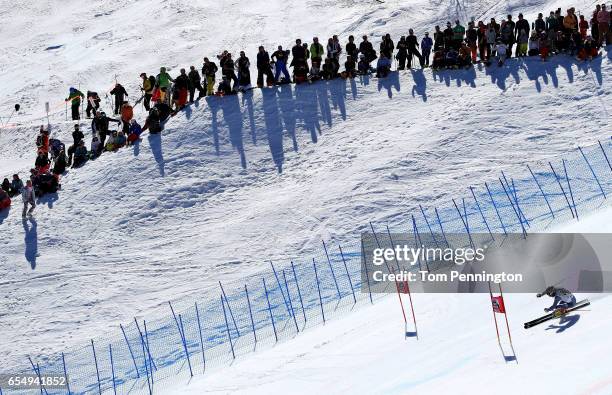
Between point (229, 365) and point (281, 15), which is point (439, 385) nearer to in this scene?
point (229, 365)

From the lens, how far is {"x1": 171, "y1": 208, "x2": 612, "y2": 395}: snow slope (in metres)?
18.6

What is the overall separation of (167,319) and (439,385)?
24.6 feet

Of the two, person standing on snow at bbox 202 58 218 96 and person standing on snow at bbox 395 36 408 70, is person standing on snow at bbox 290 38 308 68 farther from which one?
person standing on snow at bbox 395 36 408 70

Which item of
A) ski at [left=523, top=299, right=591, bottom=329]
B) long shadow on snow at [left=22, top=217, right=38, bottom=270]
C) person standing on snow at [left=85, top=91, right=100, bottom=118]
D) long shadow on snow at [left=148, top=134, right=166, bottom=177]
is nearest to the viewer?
ski at [left=523, top=299, right=591, bottom=329]

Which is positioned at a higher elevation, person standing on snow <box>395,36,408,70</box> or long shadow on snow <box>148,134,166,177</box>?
person standing on snow <box>395,36,408,70</box>

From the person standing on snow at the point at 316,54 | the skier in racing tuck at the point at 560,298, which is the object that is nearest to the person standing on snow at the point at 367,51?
the person standing on snow at the point at 316,54

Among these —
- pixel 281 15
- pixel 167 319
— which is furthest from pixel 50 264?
pixel 281 15

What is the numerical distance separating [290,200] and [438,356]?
862 cm

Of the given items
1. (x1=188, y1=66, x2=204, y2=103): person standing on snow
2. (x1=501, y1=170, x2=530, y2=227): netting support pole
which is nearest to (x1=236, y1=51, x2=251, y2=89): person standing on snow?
(x1=188, y1=66, x2=204, y2=103): person standing on snow

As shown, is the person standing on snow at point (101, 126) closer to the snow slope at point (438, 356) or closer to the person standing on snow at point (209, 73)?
the person standing on snow at point (209, 73)

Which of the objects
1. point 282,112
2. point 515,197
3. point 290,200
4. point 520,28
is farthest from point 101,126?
point 520,28

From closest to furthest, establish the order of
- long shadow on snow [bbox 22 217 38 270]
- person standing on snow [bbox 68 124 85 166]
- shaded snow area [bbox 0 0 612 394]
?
1. shaded snow area [bbox 0 0 612 394]
2. long shadow on snow [bbox 22 217 38 270]
3. person standing on snow [bbox 68 124 85 166]

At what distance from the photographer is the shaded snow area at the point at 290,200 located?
2216 cm

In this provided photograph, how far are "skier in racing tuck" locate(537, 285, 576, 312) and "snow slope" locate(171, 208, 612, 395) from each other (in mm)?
241
